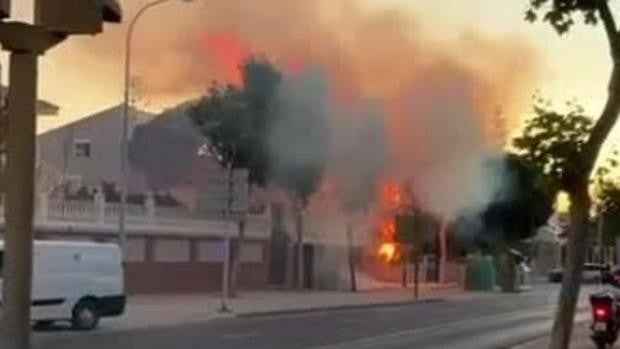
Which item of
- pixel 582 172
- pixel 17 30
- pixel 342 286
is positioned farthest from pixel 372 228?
pixel 17 30

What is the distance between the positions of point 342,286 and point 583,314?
82.9 feet

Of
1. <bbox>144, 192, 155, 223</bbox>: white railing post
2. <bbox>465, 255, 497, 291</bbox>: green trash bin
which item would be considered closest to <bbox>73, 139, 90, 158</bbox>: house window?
<bbox>465, 255, 497, 291</bbox>: green trash bin

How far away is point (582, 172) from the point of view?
44.1ft

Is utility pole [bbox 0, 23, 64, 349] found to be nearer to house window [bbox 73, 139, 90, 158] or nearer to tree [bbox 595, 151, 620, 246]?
tree [bbox 595, 151, 620, 246]

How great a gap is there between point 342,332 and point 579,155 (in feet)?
Answer: 60.2

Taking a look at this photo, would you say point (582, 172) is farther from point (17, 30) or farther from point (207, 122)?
point (207, 122)

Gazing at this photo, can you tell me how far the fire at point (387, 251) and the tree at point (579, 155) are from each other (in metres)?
55.5

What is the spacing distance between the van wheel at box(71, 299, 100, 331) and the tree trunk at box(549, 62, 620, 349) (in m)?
19.7

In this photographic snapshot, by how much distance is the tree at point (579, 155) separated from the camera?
12.1 meters

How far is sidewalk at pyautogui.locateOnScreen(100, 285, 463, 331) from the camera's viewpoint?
36.0 meters

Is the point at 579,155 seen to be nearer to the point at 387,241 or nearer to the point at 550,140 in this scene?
the point at 550,140

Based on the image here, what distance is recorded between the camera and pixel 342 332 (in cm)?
3150

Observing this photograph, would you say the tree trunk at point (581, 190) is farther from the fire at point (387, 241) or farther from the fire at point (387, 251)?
the fire at point (387, 251)

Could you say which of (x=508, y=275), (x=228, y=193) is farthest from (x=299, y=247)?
(x=228, y=193)
